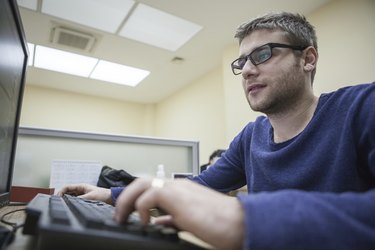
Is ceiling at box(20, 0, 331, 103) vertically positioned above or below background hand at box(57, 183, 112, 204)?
above

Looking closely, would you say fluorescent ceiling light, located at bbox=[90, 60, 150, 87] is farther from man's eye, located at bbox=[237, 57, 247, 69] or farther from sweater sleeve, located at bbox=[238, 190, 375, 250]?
sweater sleeve, located at bbox=[238, 190, 375, 250]

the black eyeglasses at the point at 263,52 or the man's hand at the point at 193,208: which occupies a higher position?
the black eyeglasses at the point at 263,52

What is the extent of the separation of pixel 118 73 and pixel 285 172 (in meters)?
3.36

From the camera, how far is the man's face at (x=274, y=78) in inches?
31.6

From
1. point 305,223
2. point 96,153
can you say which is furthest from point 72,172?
point 305,223

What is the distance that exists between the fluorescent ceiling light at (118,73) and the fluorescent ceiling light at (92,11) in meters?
0.86

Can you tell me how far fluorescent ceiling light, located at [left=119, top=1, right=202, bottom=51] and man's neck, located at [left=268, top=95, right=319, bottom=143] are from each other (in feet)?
6.13

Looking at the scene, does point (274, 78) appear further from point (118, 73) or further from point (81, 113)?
point (81, 113)

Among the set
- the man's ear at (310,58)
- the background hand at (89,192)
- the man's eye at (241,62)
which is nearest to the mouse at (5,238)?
the background hand at (89,192)

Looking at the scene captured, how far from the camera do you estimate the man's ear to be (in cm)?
87

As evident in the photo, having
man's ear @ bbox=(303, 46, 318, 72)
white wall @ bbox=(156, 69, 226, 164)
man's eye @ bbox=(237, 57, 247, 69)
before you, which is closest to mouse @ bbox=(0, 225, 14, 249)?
man's eye @ bbox=(237, 57, 247, 69)

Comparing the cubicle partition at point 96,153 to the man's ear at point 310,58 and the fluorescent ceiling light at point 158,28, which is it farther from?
the fluorescent ceiling light at point 158,28

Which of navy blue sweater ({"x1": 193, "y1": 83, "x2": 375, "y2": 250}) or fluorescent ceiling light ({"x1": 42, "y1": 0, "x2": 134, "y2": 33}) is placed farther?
fluorescent ceiling light ({"x1": 42, "y1": 0, "x2": 134, "y2": 33})

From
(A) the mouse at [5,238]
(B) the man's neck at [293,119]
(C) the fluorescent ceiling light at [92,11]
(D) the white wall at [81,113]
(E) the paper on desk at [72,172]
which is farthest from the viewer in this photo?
(D) the white wall at [81,113]
